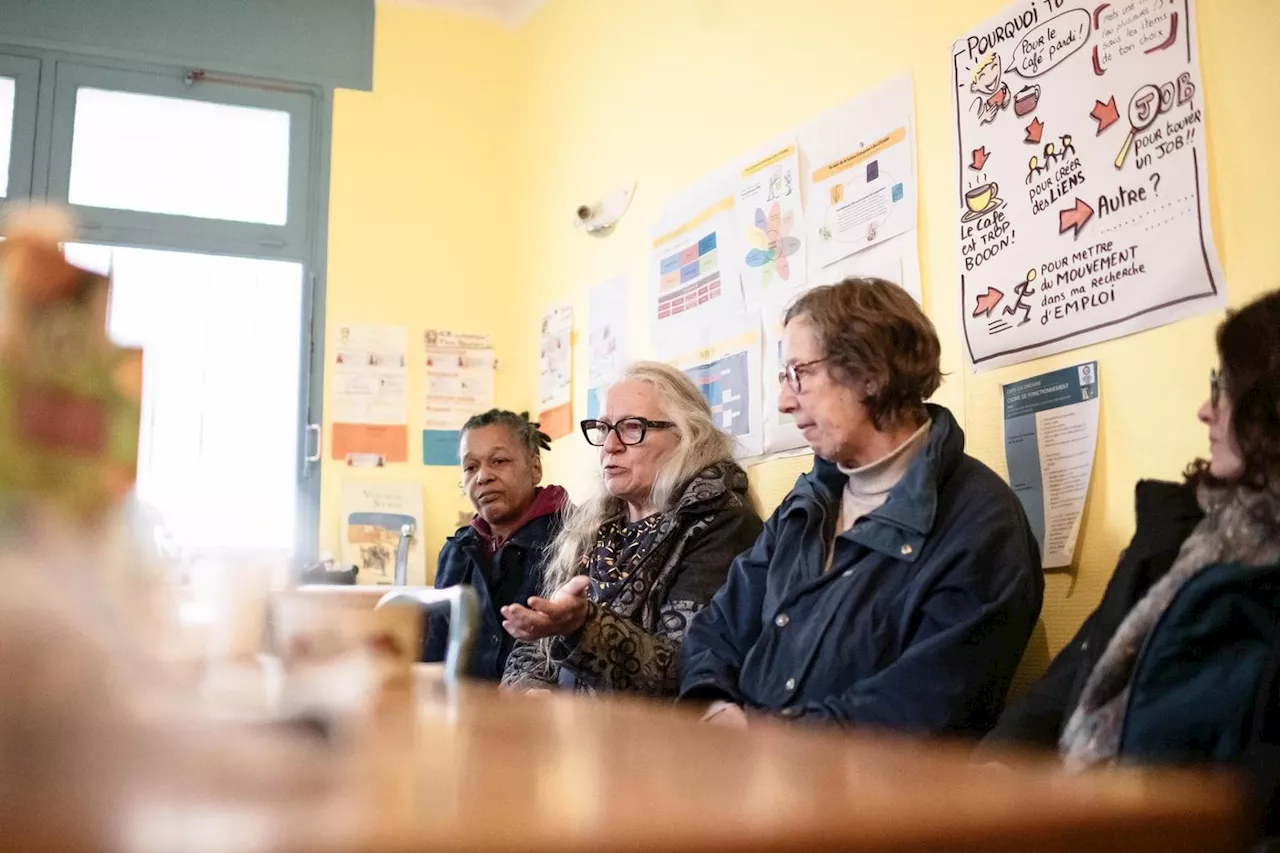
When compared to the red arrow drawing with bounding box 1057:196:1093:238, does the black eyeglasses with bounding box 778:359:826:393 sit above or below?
below

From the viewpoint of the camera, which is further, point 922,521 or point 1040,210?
point 1040,210

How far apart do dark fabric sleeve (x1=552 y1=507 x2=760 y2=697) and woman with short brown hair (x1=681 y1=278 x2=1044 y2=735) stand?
0.07 meters

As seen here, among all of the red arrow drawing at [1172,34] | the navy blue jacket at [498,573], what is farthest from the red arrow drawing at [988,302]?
the navy blue jacket at [498,573]

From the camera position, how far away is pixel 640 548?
2.01 m

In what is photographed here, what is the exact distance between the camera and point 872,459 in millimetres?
A: 1655

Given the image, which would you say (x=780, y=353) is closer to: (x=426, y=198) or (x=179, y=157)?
(x=426, y=198)

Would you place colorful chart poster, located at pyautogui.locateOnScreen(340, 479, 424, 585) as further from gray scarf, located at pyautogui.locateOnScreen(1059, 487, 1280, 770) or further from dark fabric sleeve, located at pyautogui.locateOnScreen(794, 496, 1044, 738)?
gray scarf, located at pyautogui.locateOnScreen(1059, 487, 1280, 770)

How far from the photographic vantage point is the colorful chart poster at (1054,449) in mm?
1563

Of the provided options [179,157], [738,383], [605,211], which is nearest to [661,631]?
[738,383]

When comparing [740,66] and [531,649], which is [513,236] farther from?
[531,649]

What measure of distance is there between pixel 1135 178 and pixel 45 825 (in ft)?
5.04

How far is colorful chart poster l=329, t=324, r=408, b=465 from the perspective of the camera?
3510 millimetres

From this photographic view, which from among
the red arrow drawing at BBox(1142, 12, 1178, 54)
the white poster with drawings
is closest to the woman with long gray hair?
the white poster with drawings

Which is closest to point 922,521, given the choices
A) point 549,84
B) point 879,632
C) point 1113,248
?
point 879,632
